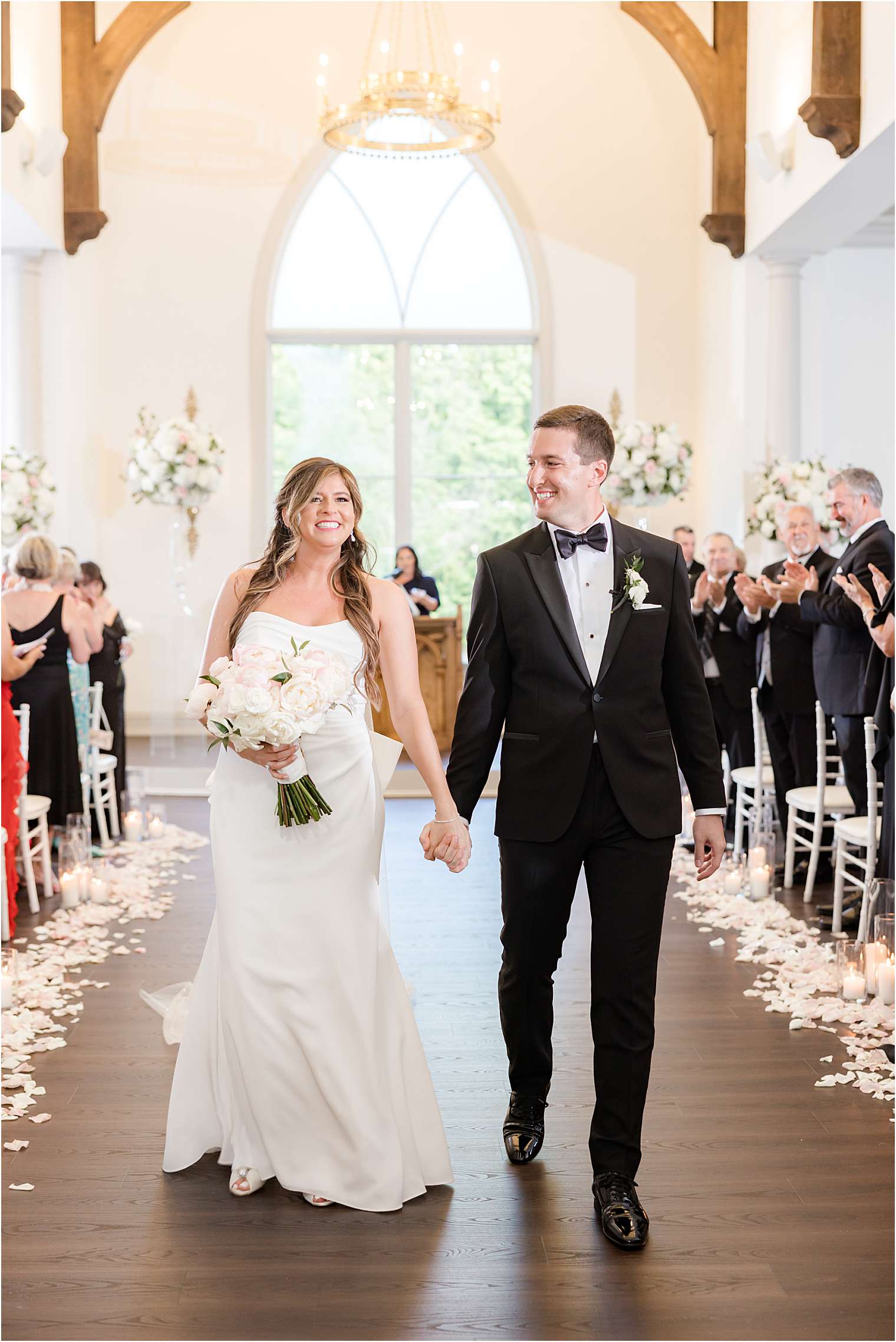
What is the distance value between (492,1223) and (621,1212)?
12.5 inches

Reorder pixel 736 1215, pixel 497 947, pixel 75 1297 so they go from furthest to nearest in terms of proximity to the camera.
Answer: pixel 497 947 → pixel 736 1215 → pixel 75 1297

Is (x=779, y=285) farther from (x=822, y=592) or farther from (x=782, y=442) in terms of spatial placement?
(x=822, y=592)

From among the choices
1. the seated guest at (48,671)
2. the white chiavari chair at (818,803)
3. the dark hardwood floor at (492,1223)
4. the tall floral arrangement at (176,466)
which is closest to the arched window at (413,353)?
the tall floral arrangement at (176,466)

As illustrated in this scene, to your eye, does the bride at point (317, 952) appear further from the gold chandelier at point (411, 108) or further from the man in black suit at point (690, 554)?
the gold chandelier at point (411, 108)

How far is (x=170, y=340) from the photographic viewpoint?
12.7 metres

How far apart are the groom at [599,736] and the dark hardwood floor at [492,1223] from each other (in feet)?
0.76

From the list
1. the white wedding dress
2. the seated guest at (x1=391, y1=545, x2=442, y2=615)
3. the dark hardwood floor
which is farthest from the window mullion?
the white wedding dress

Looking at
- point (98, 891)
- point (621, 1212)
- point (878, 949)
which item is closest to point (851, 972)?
point (878, 949)

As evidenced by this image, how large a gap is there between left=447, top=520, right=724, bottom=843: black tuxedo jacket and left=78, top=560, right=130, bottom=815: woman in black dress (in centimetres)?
511

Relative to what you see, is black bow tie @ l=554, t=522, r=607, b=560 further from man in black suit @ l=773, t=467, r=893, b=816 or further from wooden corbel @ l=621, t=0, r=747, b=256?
wooden corbel @ l=621, t=0, r=747, b=256

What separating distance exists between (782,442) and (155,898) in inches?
282

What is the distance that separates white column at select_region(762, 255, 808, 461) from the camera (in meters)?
11.0

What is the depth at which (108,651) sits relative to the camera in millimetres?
8016

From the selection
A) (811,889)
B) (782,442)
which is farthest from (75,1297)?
(782,442)
